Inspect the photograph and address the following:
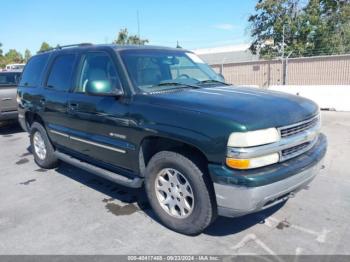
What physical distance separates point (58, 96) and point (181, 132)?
2.57 m

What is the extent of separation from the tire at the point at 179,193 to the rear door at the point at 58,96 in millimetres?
1947

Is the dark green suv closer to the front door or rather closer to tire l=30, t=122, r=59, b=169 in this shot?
the front door

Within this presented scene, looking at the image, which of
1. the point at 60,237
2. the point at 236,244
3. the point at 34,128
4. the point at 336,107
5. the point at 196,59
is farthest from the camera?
the point at 336,107

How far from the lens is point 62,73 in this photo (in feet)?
16.0

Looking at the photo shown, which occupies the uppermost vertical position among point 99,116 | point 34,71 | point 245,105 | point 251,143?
point 34,71

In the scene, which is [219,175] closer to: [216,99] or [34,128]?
[216,99]

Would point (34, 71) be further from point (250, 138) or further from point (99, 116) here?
point (250, 138)

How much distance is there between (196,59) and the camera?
15.6ft

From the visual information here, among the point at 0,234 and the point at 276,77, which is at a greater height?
the point at 276,77

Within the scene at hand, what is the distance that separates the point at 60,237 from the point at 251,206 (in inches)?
80.6

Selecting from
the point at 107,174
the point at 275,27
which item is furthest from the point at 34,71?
the point at 275,27

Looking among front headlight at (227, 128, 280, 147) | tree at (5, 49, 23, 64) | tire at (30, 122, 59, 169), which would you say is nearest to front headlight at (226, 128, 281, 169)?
front headlight at (227, 128, 280, 147)

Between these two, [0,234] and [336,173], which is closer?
[0,234]

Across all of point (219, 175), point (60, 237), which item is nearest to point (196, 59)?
point (219, 175)
